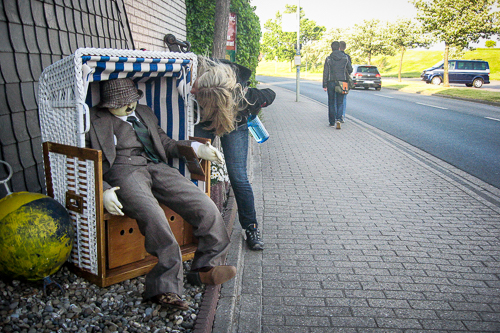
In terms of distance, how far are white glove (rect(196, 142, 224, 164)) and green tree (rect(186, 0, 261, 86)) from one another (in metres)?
5.49

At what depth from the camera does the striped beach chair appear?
2.77m

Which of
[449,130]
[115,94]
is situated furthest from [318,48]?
[115,94]

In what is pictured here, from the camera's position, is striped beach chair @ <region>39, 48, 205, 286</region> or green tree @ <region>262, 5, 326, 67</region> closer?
striped beach chair @ <region>39, 48, 205, 286</region>

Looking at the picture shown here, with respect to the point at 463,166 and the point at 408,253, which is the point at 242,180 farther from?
the point at 463,166

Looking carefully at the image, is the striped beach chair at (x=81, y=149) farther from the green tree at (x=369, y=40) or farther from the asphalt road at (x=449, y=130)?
the green tree at (x=369, y=40)

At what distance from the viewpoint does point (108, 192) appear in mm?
2764

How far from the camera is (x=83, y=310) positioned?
265 centimetres

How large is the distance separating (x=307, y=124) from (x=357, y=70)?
18.7 meters

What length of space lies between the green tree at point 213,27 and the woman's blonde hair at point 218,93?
5.27 m

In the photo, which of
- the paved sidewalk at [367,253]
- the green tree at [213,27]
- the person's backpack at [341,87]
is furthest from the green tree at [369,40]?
the paved sidewalk at [367,253]

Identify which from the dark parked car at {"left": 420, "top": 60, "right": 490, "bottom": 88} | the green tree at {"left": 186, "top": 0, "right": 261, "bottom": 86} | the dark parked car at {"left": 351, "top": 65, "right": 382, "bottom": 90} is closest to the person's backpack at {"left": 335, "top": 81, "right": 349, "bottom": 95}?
the green tree at {"left": 186, "top": 0, "right": 261, "bottom": 86}

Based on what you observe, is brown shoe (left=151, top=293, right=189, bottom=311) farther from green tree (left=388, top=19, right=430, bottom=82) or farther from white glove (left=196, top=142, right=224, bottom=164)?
green tree (left=388, top=19, right=430, bottom=82)

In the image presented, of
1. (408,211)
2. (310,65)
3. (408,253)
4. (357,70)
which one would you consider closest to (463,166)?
(408,211)

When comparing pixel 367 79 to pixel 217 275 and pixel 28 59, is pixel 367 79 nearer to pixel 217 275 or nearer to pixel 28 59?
pixel 28 59
